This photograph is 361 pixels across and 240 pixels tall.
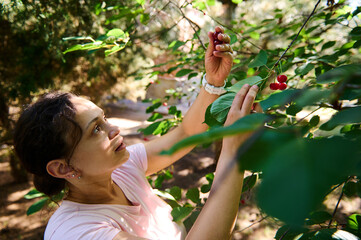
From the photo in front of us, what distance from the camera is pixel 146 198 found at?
52.7 inches

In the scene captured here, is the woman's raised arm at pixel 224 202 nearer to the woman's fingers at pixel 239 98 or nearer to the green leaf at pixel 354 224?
the woman's fingers at pixel 239 98

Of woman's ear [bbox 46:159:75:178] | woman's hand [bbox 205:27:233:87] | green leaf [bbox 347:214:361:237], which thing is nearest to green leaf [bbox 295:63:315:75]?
woman's hand [bbox 205:27:233:87]

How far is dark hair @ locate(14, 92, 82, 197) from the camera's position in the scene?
3.23ft

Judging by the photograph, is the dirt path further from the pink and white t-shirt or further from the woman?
the woman

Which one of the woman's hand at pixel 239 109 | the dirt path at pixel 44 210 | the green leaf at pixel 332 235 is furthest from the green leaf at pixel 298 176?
the dirt path at pixel 44 210

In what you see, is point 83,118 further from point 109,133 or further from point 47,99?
point 47,99

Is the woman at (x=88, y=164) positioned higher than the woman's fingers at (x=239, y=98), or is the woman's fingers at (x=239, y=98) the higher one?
the woman's fingers at (x=239, y=98)

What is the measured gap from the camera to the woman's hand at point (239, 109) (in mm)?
659

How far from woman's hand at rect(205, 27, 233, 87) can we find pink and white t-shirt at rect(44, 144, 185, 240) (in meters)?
0.64

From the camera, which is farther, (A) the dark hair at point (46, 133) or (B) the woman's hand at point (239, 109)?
(A) the dark hair at point (46, 133)

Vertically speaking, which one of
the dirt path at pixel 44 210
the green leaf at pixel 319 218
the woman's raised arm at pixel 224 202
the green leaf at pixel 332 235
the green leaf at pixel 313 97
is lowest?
the dirt path at pixel 44 210

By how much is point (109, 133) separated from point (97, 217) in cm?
35

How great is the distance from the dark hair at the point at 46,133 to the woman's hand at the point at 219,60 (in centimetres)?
65

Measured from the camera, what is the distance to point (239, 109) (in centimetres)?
67
